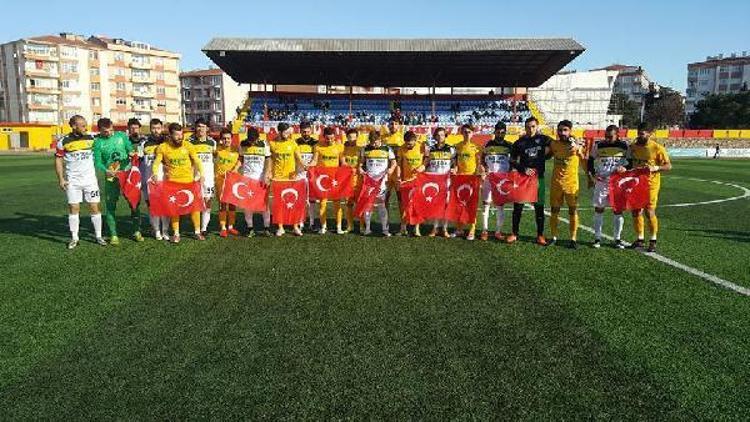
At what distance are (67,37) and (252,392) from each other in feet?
348

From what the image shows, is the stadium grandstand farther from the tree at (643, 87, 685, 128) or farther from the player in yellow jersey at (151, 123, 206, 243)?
the tree at (643, 87, 685, 128)

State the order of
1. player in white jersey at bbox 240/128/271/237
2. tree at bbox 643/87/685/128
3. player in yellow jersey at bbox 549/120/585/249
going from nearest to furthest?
player in yellow jersey at bbox 549/120/585/249 → player in white jersey at bbox 240/128/271/237 → tree at bbox 643/87/685/128

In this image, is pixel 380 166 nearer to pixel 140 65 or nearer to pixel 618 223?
pixel 618 223

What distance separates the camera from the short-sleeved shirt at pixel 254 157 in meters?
9.05

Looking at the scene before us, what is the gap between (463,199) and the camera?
9125mm

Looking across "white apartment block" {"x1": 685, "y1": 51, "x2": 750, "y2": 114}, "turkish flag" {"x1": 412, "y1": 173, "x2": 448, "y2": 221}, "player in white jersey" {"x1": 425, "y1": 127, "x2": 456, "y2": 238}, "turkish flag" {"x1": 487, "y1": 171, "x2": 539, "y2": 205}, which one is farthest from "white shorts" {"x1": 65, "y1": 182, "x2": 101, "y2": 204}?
"white apartment block" {"x1": 685, "y1": 51, "x2": 750, "y2": 114}

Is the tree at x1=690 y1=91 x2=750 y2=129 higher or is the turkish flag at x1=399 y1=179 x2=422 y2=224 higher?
the tree at x1=690 y1=91 x2=750 y2=129

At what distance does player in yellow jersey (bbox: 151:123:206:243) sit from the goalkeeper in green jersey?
629 mm

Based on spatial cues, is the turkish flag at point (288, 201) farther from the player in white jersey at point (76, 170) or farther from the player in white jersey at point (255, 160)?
the player in white jersey at point (76, 170)

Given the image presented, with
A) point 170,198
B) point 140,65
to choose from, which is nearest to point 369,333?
point 170,198

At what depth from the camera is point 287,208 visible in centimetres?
916

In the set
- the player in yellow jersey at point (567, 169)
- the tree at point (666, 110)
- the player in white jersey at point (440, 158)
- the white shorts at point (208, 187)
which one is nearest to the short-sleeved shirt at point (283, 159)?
the white shorts at point (208, 187)

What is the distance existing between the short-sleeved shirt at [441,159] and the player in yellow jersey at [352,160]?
1351 mm

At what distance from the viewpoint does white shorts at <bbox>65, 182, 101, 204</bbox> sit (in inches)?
316
